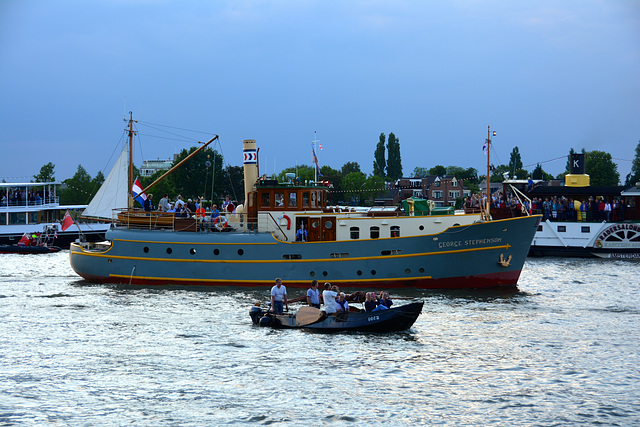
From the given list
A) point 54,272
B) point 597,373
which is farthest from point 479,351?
point 54,272

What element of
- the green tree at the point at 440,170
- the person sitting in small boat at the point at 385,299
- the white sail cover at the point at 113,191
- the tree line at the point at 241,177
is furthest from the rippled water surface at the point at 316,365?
the green tree at the point at 440,170

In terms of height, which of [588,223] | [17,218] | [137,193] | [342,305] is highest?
[137,193]

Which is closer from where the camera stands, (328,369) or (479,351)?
(328,369)

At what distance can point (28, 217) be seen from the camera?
68.2 m

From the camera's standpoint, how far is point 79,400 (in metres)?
18.4

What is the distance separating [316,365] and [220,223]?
617 inches

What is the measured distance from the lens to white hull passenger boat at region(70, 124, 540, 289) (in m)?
32.6

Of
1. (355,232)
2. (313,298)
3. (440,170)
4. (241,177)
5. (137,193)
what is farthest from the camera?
(440,170)

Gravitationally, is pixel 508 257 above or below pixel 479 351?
above

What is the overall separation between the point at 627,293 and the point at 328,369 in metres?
21.3

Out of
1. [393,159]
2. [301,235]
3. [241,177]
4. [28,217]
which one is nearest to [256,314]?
[301,235]

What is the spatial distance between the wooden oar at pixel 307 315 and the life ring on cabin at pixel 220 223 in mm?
11280

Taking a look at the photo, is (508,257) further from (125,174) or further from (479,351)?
(125,174)

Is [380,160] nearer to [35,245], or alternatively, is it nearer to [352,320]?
[35,245]
